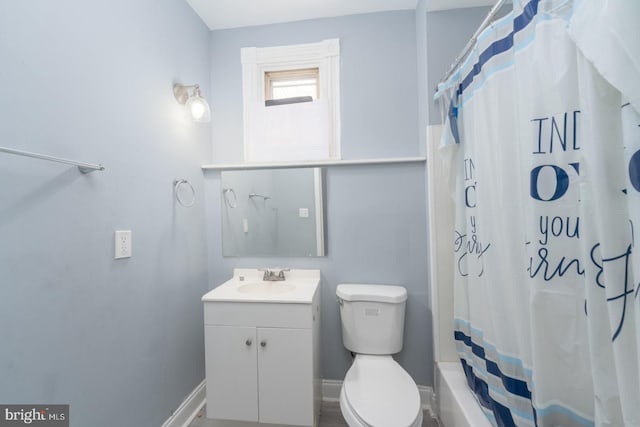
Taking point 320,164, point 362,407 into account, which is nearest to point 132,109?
point 320,164

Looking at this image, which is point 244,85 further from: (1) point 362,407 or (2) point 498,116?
(1) point 362,407

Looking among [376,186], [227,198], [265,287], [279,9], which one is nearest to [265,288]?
[265,287]

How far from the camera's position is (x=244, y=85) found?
1.85m

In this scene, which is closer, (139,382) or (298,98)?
(139,382)

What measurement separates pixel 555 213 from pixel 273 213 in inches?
58.0

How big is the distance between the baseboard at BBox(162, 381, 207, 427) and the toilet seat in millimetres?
972

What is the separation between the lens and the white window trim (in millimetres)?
1771

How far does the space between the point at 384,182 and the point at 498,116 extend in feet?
2.74

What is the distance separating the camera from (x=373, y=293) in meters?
1.54

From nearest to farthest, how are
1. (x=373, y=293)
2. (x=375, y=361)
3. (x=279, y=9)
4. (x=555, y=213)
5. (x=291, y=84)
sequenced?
(x=555, y=213) → (x=375, y=361) → (x=373, y=293) → (x=279, y=9) → (x=291, y=84)

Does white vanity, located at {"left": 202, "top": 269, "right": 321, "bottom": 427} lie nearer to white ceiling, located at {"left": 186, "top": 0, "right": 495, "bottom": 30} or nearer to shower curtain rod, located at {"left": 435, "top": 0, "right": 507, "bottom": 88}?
shower curtain rod, located at {"left": 435, "top": 0, "right": 507, "bottom": 88}

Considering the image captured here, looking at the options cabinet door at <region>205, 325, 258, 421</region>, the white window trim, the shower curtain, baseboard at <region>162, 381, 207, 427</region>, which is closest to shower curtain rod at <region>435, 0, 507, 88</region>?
the shower curtain

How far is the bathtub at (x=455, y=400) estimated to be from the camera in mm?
1068

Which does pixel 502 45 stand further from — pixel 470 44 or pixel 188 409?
pixel 188 409
